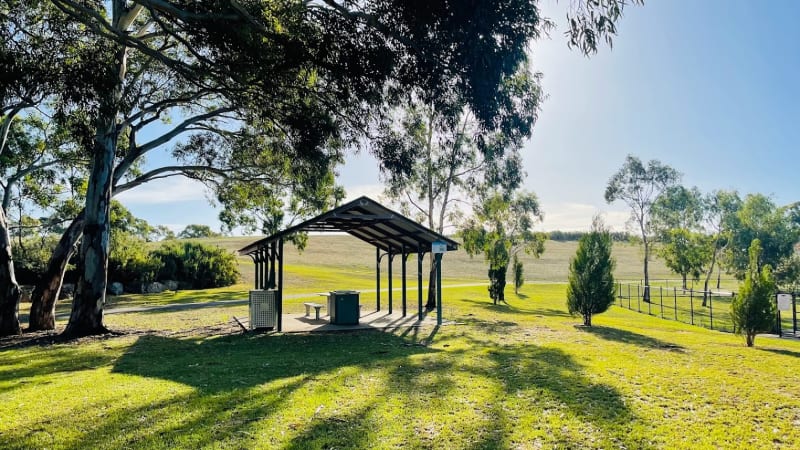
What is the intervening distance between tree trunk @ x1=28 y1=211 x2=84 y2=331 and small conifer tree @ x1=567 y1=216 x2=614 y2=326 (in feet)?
47.5

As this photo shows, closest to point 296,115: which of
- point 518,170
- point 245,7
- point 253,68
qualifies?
point 253,68

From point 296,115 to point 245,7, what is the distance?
1.97 meters

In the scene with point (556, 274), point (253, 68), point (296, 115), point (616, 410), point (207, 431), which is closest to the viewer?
point (207, 431)

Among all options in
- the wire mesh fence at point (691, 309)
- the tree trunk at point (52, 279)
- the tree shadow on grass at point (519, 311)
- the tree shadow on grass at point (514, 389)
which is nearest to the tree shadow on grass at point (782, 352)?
the tree shadow on grass at point (514, 389)

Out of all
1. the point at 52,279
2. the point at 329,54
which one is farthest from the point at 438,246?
the point at 52,279

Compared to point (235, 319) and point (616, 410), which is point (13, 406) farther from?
point (235, 319)

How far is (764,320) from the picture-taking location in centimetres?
1186

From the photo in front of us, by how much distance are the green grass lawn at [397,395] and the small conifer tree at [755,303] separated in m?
0.80

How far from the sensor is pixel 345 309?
14.3 m

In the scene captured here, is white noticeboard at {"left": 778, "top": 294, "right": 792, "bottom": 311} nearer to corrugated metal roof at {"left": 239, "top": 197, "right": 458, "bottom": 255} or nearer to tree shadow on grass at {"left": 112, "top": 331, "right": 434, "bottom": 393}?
corrugated metal roof at {"left": 239, "top": 197, "right": 458, "bottom": 255}

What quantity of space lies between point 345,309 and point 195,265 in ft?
76.2

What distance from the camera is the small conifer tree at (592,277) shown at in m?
15.8

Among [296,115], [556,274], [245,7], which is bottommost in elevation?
[556,274]

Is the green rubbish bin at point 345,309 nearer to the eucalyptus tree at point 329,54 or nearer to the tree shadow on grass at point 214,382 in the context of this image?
the tree shadow on grass at point 214,382
